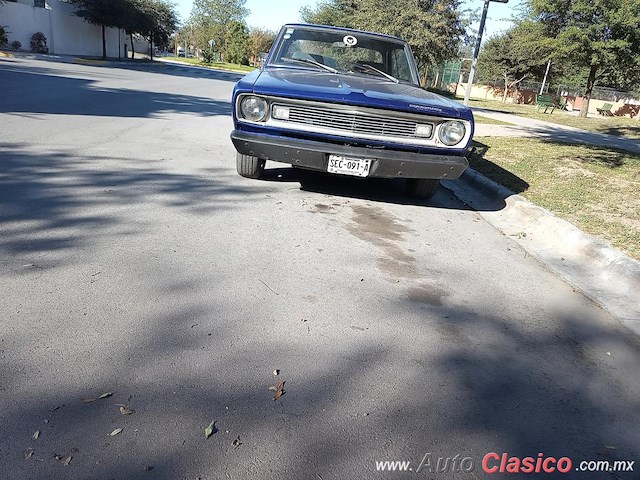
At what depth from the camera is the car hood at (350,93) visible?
14.5 feet

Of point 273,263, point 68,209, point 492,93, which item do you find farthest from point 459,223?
point 492,93

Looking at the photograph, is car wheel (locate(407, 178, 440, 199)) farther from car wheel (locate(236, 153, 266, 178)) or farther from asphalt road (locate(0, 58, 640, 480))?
car wheel (locate(236, 153, 266, 178))

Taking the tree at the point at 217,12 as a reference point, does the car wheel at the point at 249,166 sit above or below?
below

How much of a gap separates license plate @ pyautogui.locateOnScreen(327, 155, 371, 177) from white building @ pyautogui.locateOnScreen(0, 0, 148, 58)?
32788 mm

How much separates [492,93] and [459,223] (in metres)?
46.3

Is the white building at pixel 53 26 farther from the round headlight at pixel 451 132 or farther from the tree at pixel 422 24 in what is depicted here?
the round headlight at pixel 451 132

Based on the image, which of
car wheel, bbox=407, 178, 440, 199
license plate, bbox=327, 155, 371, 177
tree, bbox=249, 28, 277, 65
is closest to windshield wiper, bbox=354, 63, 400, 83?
car wheel, bbox=407, 178, 440, 199

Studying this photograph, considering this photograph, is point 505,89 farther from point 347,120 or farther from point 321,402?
point 321,402

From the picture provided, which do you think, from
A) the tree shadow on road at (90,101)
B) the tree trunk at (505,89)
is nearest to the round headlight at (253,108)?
the tree shadow on road at (90,101)

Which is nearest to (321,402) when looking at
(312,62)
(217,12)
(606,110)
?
(312,62)

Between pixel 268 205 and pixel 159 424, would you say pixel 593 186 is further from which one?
pixel 159 424

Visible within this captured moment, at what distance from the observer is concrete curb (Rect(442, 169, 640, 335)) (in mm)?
3525

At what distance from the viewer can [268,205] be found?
4664 mm

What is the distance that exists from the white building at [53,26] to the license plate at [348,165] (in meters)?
32.8
